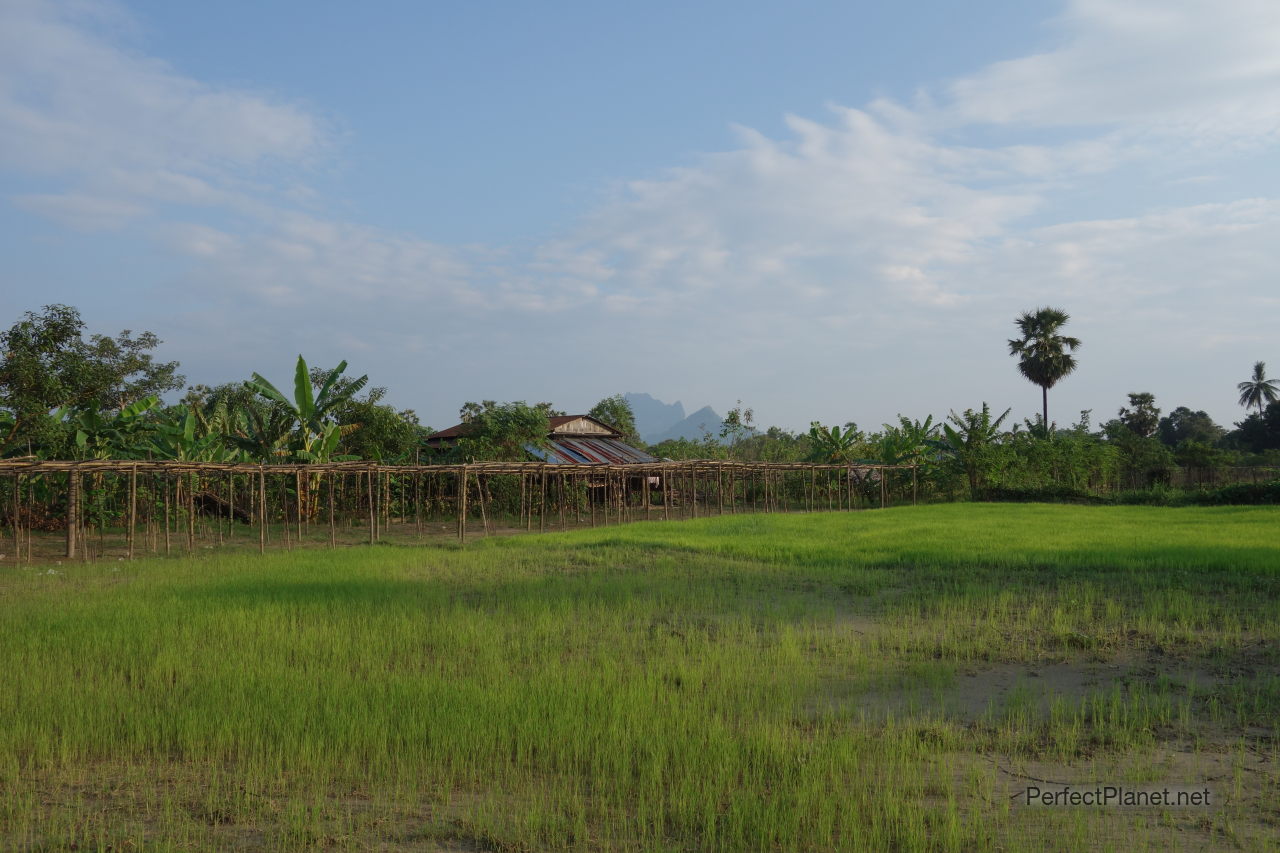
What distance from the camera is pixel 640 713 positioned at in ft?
17.5

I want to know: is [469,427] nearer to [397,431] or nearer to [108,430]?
[397,431]

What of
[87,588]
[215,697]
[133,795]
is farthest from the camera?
[87,588]

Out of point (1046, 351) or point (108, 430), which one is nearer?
point (108, 430)

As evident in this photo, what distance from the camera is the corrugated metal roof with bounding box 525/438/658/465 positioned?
30.0 metres

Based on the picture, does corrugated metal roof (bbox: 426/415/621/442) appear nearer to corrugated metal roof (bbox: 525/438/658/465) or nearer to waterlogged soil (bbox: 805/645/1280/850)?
corrugated metal roof (bbox: 525/438/658/465)

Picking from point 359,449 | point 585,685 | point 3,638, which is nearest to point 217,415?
point 359,449

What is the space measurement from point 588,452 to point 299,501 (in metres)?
15.1

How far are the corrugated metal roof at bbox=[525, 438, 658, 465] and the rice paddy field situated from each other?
19.1 m

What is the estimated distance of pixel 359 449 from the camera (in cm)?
2797

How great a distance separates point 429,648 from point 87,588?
248 inches

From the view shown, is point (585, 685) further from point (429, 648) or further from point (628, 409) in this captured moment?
point (628, 409)

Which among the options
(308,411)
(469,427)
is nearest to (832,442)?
(469,427)

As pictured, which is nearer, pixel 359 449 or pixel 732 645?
pixel 732 645

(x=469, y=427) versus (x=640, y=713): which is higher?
(x=469, y=427)
